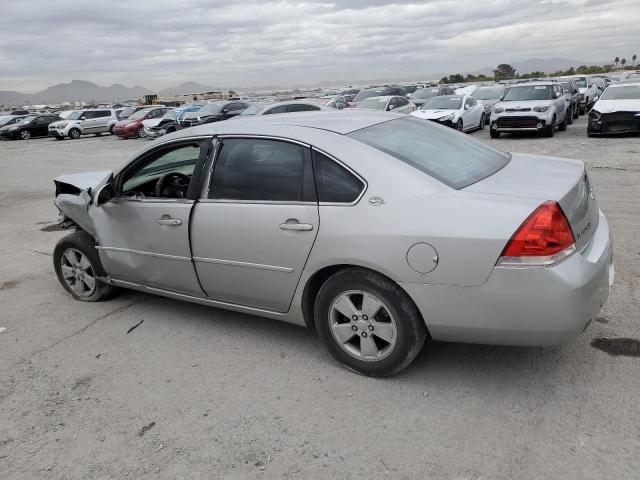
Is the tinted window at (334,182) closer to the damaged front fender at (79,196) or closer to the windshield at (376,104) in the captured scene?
the damaged front fender at (79,196)

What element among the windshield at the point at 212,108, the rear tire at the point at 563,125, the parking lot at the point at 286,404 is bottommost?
the rear tire at the point at 563,125

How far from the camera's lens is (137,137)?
27.1 m

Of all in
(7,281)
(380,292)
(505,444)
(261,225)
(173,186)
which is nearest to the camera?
(505,444)

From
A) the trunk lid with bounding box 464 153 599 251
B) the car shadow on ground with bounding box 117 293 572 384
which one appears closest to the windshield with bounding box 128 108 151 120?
the car shadow on ground with bounding box 117 293 572 384

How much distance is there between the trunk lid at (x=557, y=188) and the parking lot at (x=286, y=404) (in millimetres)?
892

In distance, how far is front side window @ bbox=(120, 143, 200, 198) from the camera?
4.26 metres

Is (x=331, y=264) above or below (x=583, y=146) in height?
above

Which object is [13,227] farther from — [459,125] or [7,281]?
[459,125]

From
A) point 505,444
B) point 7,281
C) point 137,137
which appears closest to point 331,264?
point 505,444

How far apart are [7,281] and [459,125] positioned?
50.0 feet

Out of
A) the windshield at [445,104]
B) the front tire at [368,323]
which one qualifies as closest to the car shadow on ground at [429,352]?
the front tire at [368,323]

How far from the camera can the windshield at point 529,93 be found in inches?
691

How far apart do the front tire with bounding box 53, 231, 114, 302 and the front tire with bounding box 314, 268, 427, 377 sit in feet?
7.78

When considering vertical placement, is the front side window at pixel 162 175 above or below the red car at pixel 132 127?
above
